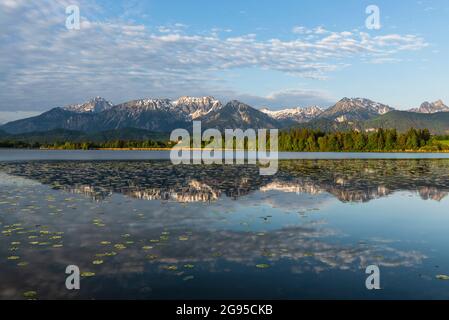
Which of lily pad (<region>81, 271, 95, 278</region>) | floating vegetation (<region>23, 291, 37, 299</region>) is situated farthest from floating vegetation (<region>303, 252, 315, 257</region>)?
floating vegetation (<region>23, 291, 37, 299</region>)

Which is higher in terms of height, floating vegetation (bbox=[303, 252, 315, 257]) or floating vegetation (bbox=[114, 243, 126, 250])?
floating vegetation (bbox=[114, 243, 126, 250])

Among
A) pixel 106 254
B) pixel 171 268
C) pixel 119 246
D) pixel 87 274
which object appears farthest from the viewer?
pixel 119 246

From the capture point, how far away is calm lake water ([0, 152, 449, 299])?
1614 cm

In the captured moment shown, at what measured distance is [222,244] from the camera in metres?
23.3

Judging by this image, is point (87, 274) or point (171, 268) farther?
point (171, 268)

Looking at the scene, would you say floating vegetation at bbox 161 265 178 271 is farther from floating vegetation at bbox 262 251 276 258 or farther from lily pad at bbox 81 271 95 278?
floating vegetation at bbox 262 251 276 258

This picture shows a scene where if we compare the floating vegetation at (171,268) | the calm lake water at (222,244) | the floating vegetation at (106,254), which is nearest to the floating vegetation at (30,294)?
the calm lake water at (222,244)

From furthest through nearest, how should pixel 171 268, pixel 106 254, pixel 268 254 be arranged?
pixel 268 254 < pixel 106 254 < pixel 171 268

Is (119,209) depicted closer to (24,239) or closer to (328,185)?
(24,239)

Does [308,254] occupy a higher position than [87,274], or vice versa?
[87,274]

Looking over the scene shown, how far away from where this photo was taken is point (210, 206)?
37031 mm

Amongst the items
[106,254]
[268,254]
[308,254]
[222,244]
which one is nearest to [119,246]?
[106,254]

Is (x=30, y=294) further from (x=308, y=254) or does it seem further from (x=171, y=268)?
(x=308, y=254)
